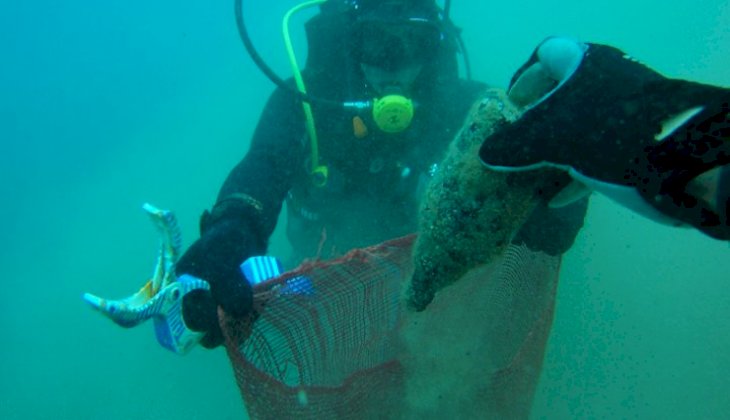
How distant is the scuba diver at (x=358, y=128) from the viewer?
9.98 ft

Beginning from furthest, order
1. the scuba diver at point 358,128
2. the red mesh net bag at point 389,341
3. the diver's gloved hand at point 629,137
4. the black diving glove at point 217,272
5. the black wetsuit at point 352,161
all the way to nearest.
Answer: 1. the black wetsuit at point 352,161
2. the scuba diver at point 358,128
3. the red mesh net bag at point 389,341
4. the black diving glove at point 217,272
5. the diver's gloved hand at point 629,137

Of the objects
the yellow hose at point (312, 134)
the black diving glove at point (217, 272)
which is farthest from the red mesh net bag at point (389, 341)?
the yellow hose at point (312, 134)

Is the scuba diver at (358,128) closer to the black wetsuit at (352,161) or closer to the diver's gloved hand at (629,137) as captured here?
the black wetsuit at (352,161)

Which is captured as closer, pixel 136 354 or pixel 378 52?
pixel 378 52

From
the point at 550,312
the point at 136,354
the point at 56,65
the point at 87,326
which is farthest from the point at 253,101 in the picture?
the point at 56,65

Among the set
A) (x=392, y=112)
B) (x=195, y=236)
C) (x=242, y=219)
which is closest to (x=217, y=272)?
(x=242, y=219)

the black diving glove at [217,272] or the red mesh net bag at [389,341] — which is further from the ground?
the black diving glove at [217,272]

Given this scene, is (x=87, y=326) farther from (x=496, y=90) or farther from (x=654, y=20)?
(x=654, y=20)

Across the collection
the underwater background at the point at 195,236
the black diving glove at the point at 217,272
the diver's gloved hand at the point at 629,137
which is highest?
the diver's gloved hand at the point at 629,137

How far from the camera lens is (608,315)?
4.48 meters

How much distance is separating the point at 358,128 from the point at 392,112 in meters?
0.45

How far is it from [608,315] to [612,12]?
10569mm

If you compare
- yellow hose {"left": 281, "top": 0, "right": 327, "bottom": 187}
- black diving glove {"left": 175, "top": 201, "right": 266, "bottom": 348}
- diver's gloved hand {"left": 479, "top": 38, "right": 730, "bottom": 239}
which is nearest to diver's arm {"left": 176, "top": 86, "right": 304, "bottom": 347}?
black diving glove {"left": 175, "top": 201, "right": 266, "bottom": 348}

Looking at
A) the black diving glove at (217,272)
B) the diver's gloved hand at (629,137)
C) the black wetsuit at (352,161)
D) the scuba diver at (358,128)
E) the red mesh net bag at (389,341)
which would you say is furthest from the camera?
the black wetsuit at (352,161)
